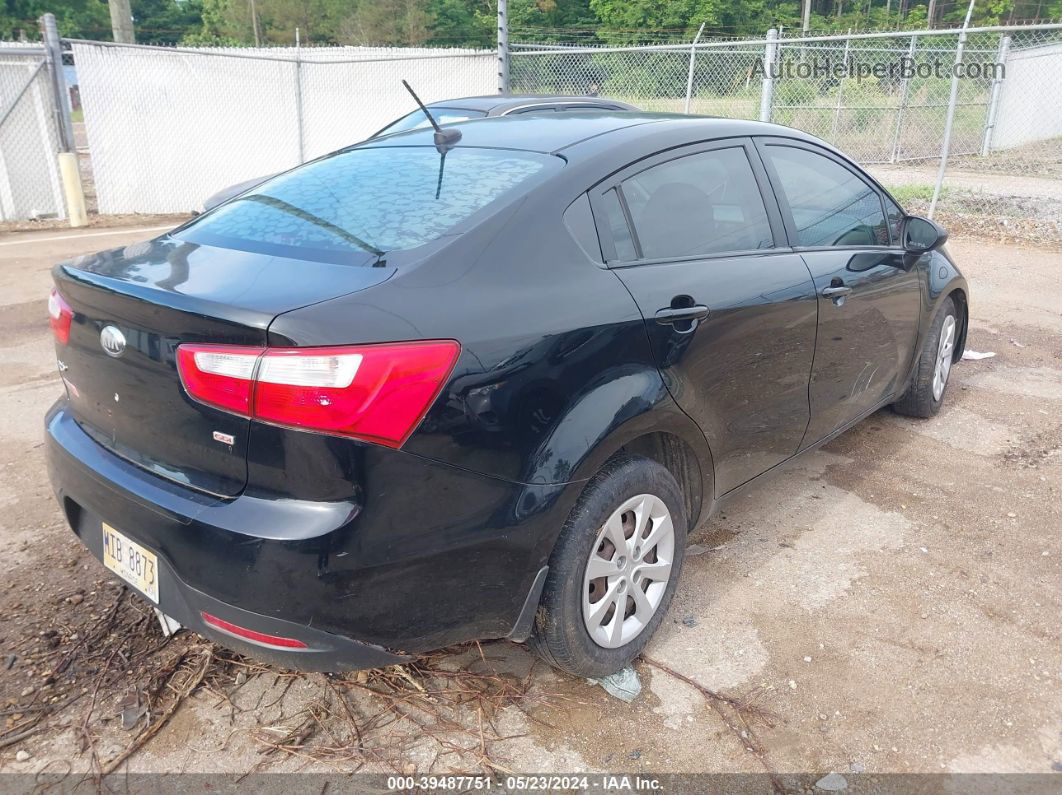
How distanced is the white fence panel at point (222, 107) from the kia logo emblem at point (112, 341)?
1123 centimetres

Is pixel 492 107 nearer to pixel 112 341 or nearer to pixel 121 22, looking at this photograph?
pixel 112 341

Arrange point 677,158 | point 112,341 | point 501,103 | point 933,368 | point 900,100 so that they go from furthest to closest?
point 900,100 → point 501,103 → point 933,368 → point 677,158 → point 112,341

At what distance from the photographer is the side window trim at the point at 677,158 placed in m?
2.52

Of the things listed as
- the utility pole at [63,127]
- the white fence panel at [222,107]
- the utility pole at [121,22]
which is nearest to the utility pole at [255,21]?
the utility pole at [121,22]

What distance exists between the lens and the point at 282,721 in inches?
95.4

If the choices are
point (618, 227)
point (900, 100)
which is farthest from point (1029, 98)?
point (618, 227)

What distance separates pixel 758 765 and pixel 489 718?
763 mm

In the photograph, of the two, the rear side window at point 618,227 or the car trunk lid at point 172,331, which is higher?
the rear side window at point 618,227

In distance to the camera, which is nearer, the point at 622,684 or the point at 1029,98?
the point at 622,684

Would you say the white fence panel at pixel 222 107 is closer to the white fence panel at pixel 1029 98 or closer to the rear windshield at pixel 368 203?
the rear windshield at pixel 368 203

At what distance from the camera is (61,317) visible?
2463 mm

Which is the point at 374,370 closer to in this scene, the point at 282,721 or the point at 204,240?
the point at 204,240

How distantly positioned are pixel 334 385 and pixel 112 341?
2.44ft

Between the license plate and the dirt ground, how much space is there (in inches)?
17.9
